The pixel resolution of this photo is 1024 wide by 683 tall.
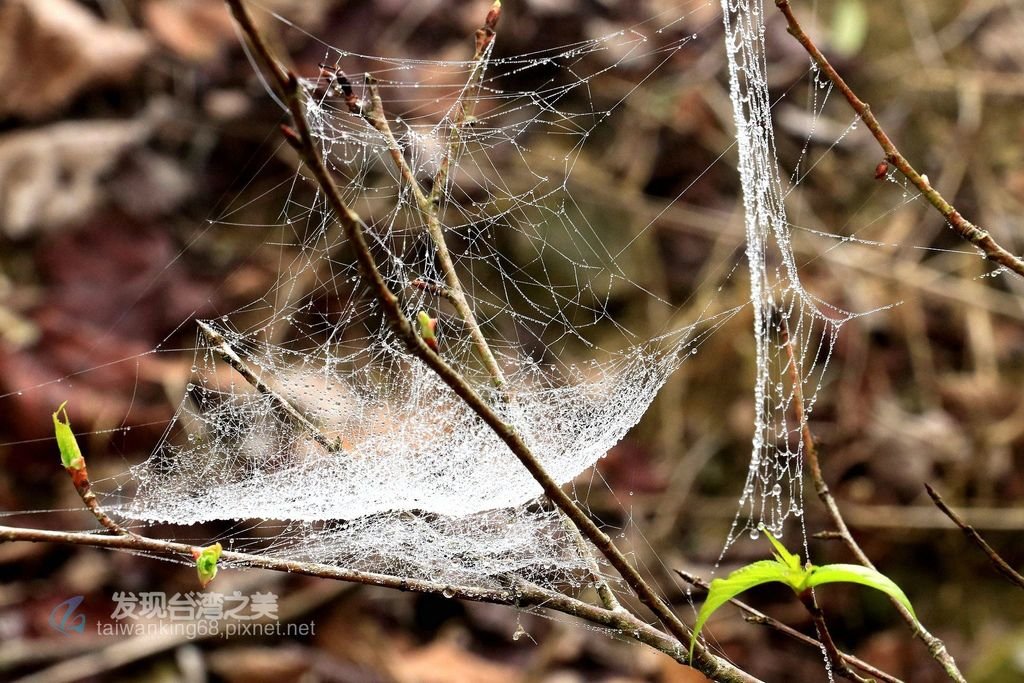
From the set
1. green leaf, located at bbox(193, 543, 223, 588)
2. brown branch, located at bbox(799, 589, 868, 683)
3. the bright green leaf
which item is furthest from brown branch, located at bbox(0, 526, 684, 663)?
the bright green leaf

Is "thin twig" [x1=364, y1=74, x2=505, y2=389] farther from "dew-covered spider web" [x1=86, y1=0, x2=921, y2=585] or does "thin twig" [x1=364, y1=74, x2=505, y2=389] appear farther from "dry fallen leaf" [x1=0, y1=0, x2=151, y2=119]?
"dry fallen leaf" [x1=0, y1=0, x2=151, y2=119]

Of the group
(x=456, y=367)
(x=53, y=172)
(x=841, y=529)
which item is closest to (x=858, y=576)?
(x=841, y=529)

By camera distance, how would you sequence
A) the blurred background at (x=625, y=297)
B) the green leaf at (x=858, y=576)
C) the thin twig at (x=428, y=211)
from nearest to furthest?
1. the green leaf at (x=858, y=576)
2. the thin twig at (x=428, y=211)
3. the blurred background at (x=625, y=297)

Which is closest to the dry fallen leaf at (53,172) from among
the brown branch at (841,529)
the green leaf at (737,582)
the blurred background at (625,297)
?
the blurred background at (625,297)

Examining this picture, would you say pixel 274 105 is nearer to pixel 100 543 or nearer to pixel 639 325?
pixel 639 325

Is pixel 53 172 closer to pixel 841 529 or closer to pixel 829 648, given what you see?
pixel 841 529

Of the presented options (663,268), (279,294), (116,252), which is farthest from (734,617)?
(116,252)

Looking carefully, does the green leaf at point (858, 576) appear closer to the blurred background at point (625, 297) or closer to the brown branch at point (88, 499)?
the brown branch at point (88, 499)
